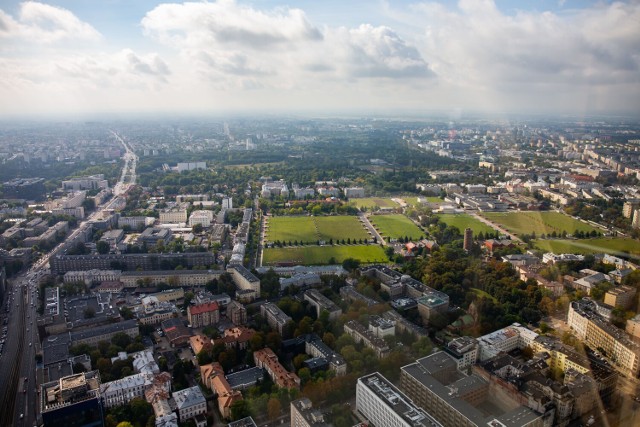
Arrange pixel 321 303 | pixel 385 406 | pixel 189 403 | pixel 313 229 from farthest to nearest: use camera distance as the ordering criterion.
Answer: pixel 313 229 < pixel 321 303 < pixel 189 403 < pixel 385 406

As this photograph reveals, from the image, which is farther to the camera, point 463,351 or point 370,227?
point 370,227

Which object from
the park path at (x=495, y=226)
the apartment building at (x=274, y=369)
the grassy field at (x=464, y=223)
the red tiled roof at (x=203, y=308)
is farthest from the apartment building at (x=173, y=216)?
the park path at (x=495, y=226)

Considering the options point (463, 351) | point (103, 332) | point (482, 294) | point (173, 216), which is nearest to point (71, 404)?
point (103, 332)

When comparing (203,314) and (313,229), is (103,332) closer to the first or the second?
(203,314)

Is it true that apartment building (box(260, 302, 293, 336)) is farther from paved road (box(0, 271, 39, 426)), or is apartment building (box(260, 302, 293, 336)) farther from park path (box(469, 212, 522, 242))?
park path (box(469, 212, 522, 242))

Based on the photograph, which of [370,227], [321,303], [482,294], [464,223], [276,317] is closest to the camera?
Result: [276,317]

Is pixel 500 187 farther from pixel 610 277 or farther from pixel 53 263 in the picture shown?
pixel 53 263

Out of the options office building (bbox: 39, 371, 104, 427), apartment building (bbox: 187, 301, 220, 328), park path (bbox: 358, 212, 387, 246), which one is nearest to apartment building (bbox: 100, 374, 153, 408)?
office building (bbox: 39, 371, 104, 427)
